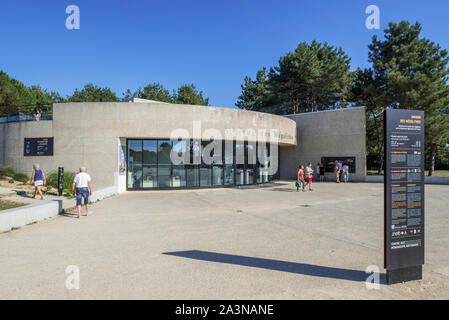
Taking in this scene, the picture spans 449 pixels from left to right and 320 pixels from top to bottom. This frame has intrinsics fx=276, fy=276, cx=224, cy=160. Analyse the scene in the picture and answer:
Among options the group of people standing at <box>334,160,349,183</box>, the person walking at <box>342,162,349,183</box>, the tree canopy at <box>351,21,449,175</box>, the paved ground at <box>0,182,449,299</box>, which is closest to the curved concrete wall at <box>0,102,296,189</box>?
the paved ground at <box>0,182,449,299</box>

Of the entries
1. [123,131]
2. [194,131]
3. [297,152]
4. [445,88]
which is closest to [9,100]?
[123,131]

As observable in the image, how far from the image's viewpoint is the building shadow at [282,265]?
425cm

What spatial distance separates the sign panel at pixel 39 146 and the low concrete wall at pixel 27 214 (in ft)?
30.5

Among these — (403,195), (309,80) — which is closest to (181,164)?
(403,195)

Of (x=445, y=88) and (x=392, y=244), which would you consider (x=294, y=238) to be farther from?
(x=445, y=88)

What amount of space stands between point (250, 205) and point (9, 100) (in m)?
39.1

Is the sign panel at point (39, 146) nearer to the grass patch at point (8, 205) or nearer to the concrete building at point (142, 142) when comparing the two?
the concrete building at point (142, 142)

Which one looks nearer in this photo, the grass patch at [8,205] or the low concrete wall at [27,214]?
the low concrete wall at [27,214]

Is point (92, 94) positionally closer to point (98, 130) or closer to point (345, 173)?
point (98, 130)

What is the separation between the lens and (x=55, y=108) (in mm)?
17344

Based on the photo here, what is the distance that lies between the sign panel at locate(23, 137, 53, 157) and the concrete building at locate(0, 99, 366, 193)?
6 cm

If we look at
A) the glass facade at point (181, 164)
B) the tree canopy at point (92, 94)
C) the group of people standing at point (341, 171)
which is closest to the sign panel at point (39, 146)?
the glass facade at point (181, 164)

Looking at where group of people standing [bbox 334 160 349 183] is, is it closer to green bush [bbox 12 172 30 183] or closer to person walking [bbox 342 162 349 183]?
person walking [bbox 342 162 349 183]

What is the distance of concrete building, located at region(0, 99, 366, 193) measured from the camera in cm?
1714
